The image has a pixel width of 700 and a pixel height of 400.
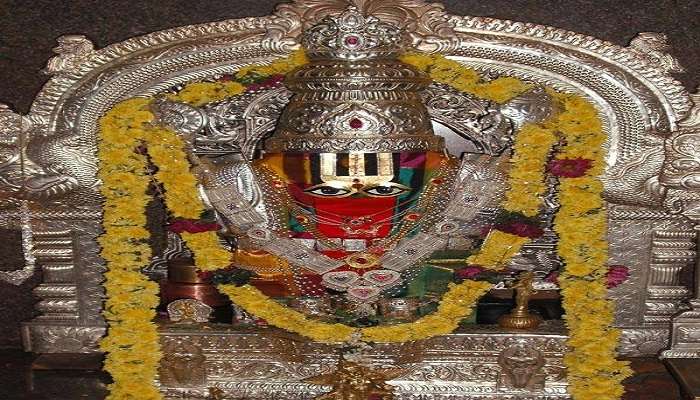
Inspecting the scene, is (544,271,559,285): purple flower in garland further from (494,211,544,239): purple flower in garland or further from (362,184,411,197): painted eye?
(362,184,411,197): painted eye

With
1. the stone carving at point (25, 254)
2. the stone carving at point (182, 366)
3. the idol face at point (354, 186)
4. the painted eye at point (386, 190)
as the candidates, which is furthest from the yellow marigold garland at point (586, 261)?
the stone carving at point (25, 254)

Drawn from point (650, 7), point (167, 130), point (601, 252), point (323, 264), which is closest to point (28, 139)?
point (167, 130)

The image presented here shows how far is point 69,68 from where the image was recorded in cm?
381

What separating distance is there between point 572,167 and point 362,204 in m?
1.16

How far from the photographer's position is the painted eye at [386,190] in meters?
3.94

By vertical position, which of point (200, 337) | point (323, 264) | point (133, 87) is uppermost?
point (133, 87)

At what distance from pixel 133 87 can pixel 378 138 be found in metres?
1.38

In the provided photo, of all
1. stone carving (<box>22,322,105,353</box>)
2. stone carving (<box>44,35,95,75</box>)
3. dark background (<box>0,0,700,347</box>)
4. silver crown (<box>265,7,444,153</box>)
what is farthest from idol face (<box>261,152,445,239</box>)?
stone carving (<box>22,322,105,353</box>)

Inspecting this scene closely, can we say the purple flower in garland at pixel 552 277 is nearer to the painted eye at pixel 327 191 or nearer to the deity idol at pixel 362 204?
the deity idol at pixel 362 204

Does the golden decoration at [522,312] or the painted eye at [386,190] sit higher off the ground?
the painted eye at [386,190]

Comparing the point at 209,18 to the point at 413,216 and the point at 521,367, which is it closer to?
the point at 413,216

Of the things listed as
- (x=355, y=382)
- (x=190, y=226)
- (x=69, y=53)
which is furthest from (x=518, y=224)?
(x=69, y=53)

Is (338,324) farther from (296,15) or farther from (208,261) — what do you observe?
(296,15)

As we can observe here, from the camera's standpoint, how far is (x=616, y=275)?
403 cm
